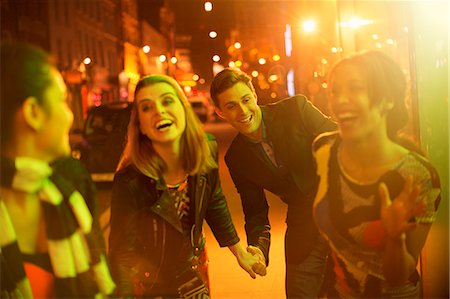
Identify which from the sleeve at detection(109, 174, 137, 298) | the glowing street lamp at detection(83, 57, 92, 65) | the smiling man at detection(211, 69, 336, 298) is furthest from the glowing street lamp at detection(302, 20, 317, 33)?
the sleeve at detection(109, 174, 137, 298)

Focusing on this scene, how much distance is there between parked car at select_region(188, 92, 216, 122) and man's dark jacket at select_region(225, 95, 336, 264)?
214mm

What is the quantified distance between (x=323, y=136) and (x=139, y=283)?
4.52 ft

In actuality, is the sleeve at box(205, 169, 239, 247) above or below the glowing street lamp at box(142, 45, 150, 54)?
below

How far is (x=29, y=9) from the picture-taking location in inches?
177

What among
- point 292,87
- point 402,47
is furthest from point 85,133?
point 402,47

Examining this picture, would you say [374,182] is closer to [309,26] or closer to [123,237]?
[309,26]

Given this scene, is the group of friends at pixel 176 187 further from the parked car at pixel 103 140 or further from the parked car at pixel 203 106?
the parked car at pixel 103 140

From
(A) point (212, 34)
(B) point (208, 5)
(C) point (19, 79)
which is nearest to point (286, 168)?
(A) point (212, 34)

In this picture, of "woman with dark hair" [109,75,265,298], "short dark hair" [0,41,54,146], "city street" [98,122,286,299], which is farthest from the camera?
"city street" [98,122,286,299]

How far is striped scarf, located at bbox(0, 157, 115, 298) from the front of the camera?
381cm

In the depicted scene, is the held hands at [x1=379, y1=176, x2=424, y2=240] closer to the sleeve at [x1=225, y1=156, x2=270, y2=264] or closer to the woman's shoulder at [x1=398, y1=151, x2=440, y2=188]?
the woman's shoulder at [x1=398, y1=151, x2=440, y2=188]

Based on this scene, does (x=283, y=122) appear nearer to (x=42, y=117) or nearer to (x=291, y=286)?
(x=291, y=286)

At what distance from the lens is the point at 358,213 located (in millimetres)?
3898

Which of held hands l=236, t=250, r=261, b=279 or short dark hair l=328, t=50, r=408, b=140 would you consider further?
held hands l=236, t=250, r=261, b=279
